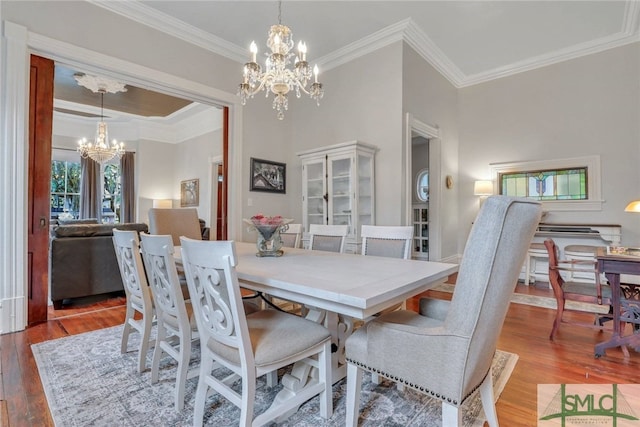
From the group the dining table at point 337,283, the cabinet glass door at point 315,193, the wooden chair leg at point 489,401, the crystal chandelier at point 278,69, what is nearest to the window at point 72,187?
the cabinet glass door at point 315,193

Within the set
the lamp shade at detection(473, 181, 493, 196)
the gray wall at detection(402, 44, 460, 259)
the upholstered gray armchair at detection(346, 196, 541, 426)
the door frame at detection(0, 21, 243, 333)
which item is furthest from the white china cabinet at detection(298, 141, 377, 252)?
the door frame at detection(0, 21, 243, 333)

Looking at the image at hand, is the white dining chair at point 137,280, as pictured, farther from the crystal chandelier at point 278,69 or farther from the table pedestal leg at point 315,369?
the crystal chandelier at point 278,69

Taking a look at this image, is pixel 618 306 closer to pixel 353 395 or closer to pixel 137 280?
pixel 353 395

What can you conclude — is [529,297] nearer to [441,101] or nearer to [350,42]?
[441,101]

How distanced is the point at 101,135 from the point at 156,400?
5.82m

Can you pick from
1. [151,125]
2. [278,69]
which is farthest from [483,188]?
[151,125]

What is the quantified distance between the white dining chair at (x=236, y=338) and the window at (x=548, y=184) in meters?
4.33

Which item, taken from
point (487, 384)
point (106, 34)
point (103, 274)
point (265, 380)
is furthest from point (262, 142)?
point (487, 384)

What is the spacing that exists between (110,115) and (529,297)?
8135mm

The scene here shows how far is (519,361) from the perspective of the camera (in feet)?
6.73

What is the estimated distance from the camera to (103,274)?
133 inches

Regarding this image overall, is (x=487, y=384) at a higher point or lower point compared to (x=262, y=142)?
lower

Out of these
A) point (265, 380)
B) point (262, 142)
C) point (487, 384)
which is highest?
point (262, 142)

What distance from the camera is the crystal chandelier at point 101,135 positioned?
4.77 m
